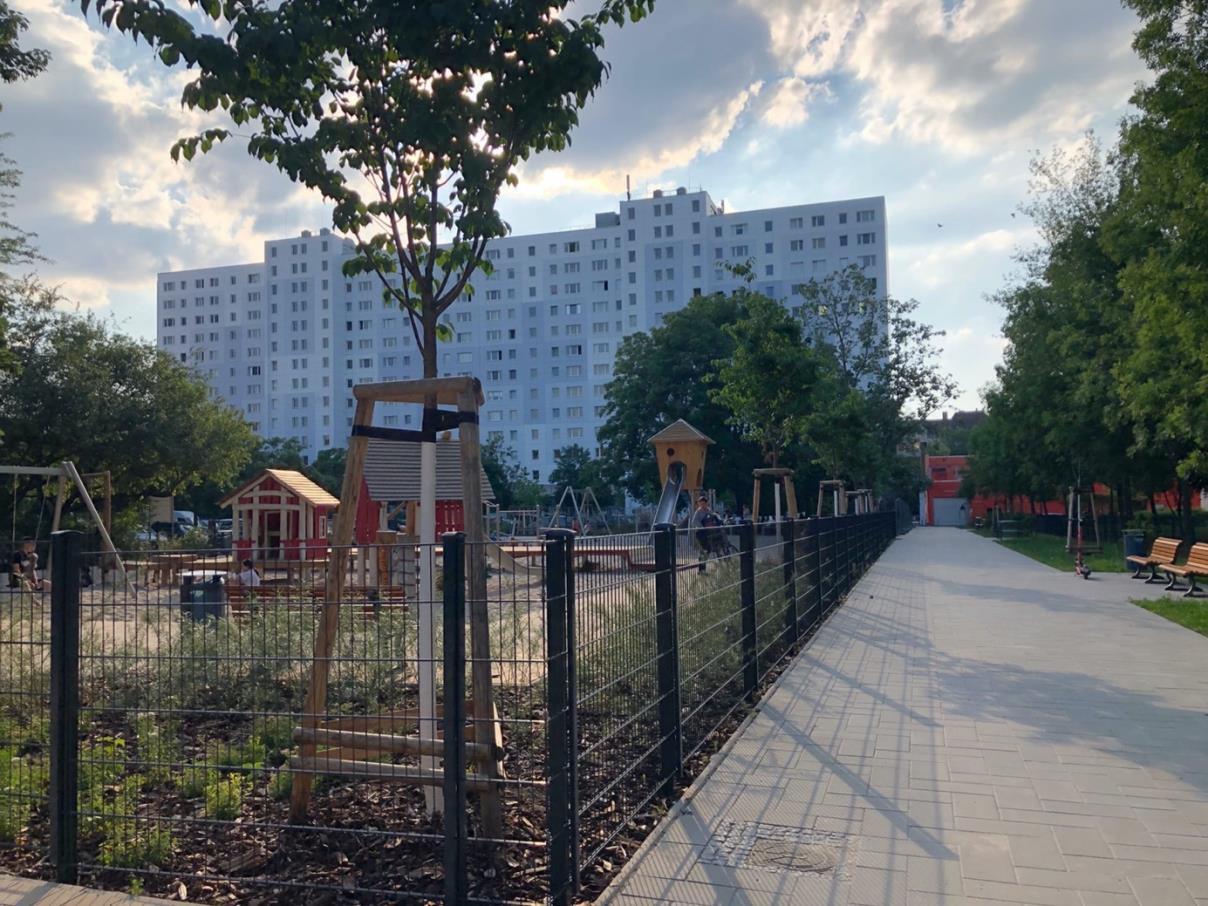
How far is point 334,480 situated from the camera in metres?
66.5

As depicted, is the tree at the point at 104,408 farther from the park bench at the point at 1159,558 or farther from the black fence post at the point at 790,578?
the park bench at the point at 1159,558

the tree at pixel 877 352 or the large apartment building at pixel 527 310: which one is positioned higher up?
the large apartment building at pixel 527 310

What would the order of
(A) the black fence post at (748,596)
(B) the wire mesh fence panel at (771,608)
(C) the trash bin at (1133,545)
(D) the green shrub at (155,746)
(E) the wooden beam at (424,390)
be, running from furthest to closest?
(C) the trash bin at (1133,545) → (B) the wire mesh fence panel at (771,608) → (A) the black fence post at (748,596) → (D) the green shrub at (155,746) → (E) the wooden beam at (424,390)

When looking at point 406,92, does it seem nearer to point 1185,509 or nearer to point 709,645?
point 709,645

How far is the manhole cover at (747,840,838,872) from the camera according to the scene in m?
4.41

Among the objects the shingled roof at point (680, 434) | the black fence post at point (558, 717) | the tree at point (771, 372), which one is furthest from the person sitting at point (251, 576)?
the shingled roof at point (680, 434)

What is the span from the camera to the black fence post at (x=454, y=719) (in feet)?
12.1

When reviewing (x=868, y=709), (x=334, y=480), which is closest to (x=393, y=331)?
(x=334, y=480)

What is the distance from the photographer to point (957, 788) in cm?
565

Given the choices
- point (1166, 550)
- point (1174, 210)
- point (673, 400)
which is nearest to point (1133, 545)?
point (1166, 550)

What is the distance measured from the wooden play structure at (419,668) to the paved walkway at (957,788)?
0.90m

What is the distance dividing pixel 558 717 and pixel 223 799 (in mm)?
2141

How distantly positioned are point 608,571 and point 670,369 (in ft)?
143

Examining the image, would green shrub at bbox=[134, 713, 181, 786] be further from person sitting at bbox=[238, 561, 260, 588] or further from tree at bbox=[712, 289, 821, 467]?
tree at bbox=[712, 289, 821, 467]
